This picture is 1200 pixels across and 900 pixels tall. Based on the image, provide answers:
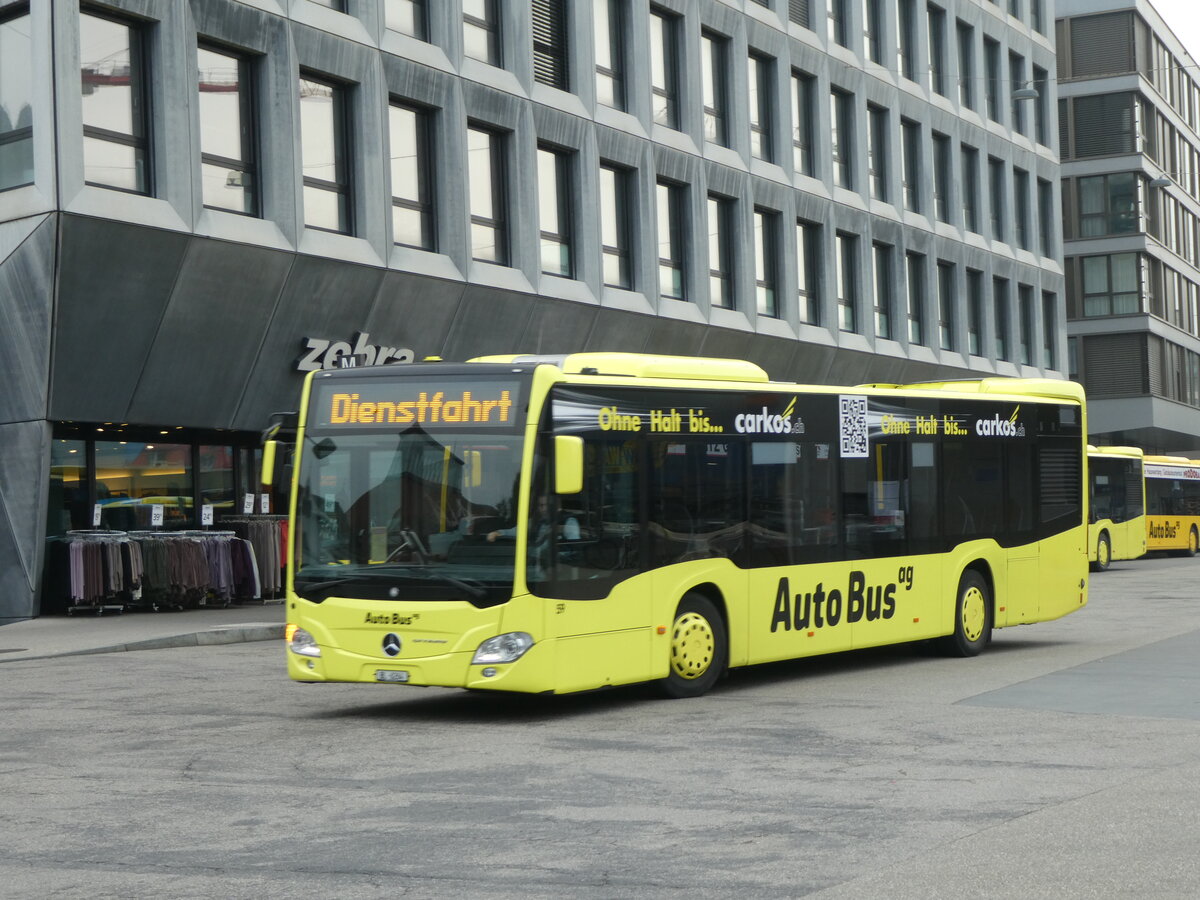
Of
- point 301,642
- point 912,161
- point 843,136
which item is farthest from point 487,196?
point 912,161

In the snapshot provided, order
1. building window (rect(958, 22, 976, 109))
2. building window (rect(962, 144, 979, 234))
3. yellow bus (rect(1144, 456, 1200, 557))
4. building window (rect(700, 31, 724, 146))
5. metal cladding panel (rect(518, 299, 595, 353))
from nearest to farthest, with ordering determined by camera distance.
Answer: metal cladding panel (rect(518, 299, 595, 353)) < building window (rect(700, 31, 724, 146)) < yellow bus (rect(1144, 456, 1200, 557)) < building window (rect(962, 144, 979, 234)) < building window (rect(958, 22, 976, 109))

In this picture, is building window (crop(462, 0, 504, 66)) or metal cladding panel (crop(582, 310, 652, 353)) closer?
building window (crop(462, 0, 504, 66))

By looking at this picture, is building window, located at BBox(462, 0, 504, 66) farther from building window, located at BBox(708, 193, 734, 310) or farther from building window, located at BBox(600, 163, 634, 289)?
building window, located at BBox(708, 193, 734, 310)

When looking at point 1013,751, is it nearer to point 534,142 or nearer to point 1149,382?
point 534,142

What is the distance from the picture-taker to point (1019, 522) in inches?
663

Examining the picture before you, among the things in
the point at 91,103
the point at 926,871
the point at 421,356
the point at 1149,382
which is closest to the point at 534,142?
the point at 421,356

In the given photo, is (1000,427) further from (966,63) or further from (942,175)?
(966,63)

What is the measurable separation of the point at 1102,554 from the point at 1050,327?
43.6 ft

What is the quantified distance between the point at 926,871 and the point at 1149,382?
192ft

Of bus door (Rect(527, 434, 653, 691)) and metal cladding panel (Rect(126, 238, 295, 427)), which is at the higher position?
metal cladding panel (Rect(126, 238, 295, 427))

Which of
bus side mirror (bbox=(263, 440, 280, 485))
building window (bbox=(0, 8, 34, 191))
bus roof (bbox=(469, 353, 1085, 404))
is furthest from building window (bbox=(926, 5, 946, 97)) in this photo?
bus side mirror (bbox=(263, 440, 280, 485))

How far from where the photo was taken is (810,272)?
37.0 m

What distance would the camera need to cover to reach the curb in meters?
17.6

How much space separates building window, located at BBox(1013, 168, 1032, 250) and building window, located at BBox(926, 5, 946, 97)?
5212 mm
